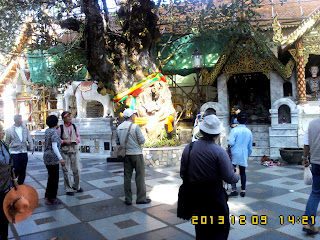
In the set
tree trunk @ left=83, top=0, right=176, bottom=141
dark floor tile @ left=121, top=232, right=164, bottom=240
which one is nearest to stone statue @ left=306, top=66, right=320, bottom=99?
tree trunk @ left=83, top=0, right=176, bottom=141

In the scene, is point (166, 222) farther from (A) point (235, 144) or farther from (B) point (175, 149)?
(B) point (175, 149)

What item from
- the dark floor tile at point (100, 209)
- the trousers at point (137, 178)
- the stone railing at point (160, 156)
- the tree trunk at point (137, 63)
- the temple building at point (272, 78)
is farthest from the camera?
the temple building at point (272, 78)

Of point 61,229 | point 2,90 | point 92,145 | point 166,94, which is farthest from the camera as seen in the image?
point 2,90

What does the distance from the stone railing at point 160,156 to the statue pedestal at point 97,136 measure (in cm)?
248

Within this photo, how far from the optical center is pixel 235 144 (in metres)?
5.71

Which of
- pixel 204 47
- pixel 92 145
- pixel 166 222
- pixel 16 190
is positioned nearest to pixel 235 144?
pixel 166 222

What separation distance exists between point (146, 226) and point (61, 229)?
4.16 ft

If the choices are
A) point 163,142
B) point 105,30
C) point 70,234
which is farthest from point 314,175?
point 105,30

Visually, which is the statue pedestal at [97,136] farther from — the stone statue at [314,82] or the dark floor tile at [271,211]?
the stone statue at [314,82]

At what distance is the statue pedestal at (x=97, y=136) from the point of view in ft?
38.0

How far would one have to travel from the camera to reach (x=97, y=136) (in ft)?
38.7

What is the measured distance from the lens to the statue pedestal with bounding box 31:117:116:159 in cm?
1158

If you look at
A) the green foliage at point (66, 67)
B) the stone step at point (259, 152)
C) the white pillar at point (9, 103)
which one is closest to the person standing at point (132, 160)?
the stone step at point (259, 152)

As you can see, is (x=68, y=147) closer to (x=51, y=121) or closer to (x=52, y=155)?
(x=52, y=155)
